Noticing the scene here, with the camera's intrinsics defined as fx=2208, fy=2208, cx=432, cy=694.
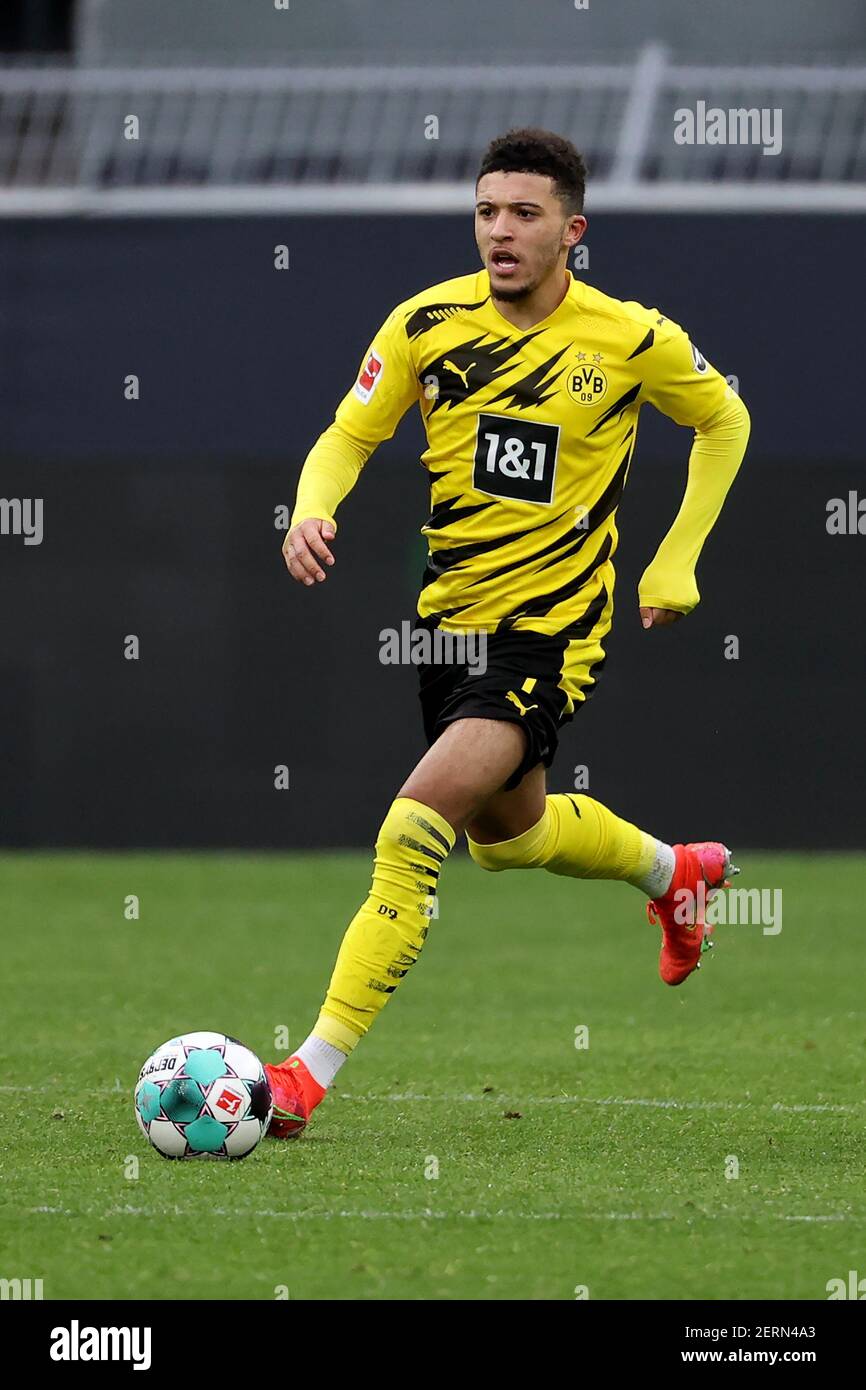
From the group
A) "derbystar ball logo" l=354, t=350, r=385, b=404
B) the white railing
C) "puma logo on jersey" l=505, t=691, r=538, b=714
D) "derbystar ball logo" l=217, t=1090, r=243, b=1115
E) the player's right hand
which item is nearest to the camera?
"derbystar ball logo" l=217, t=1090, r=243, b=1115

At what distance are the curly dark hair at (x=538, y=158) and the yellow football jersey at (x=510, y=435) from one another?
32 centimetres

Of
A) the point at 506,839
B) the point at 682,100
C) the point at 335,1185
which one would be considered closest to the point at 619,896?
the point at 682,100

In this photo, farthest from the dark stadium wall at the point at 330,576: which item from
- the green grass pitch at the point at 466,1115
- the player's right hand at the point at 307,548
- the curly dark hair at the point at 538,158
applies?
the player's right hand at the point at 307,548

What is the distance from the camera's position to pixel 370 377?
5953mm

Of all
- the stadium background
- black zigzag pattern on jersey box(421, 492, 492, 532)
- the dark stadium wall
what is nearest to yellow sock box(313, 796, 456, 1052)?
black zigzag pattern on jersey box(421, 492, 492, 532)

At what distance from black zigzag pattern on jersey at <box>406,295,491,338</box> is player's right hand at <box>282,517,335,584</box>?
0.70 metres

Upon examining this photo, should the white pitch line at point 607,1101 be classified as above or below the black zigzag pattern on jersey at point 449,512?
below

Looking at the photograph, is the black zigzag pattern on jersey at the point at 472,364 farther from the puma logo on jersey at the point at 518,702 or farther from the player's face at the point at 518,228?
the puma logo on jersey at the point at 518,702

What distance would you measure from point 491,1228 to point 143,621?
33.4 feet

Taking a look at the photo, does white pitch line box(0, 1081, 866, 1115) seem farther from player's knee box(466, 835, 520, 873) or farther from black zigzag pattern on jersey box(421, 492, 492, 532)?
black zigzag pattern on jersey box(421, 492, 492, 532)

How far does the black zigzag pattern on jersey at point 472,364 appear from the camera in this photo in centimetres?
587

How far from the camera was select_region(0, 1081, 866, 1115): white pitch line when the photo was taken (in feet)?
20.2

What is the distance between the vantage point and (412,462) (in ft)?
Answer: 47.2

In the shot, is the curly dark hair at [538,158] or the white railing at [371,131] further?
the white railing at [371,131]
